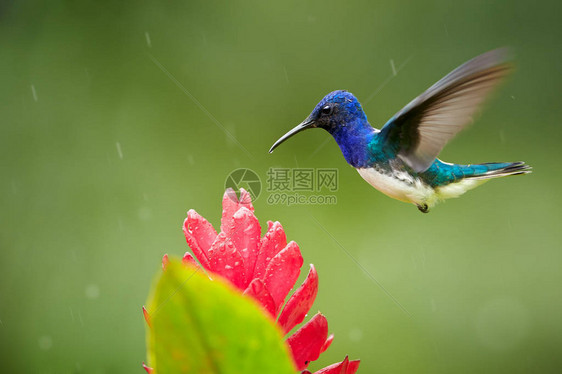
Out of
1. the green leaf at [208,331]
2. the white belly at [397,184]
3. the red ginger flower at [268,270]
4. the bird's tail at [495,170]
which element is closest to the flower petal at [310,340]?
the red ginger flower at [268,270]

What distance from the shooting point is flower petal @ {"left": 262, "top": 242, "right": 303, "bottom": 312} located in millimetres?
567

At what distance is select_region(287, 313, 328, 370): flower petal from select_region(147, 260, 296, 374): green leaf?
1.00 feet

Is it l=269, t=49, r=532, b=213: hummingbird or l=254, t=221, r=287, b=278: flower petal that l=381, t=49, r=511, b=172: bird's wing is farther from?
l=254, t=221, r=287, b=278: flower petal

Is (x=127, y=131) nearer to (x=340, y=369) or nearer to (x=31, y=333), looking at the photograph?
(x=31, y=333)

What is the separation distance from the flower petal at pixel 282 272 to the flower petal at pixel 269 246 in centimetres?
2

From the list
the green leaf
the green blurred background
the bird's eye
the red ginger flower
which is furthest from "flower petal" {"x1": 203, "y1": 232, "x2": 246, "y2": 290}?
the green blurred background

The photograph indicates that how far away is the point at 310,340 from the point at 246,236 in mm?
134

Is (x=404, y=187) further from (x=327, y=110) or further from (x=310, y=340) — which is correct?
(x=310, y=340)

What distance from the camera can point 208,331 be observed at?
239 mm

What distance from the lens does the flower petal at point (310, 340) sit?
0.55 meters

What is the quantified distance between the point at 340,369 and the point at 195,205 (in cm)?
152

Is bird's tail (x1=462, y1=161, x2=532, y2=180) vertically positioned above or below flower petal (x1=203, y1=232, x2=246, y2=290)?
below

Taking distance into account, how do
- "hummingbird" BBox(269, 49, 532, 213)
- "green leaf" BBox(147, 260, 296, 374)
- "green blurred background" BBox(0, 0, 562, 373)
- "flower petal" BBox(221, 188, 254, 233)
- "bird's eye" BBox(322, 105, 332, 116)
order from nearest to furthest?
"green leaf" BBox(147, 260, 296, 374)
"flower petal" BBox(221, 188, 254, 233)
"hummingbird" BBox(269, 49, 532, 213)
"bird's eye" BBox(322, 105, 332, 116)
"green blurred background" BBox(0, 0, 562, 373)

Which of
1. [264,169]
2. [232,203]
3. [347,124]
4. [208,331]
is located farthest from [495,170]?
[264,169]
